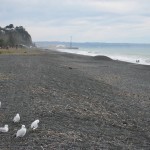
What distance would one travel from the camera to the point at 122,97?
691 inches

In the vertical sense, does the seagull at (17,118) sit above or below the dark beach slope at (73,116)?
above

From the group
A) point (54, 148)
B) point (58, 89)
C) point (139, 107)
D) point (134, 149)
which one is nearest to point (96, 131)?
point (134, 149)

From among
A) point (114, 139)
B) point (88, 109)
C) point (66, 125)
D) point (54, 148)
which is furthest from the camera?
point (88, 109)

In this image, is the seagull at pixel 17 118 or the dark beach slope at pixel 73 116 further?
the seagull at pixel 17 118

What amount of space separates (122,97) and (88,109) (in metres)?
4.59

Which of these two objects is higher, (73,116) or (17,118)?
(17,118)

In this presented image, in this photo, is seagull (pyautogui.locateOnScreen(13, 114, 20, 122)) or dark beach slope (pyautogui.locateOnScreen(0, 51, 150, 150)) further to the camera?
seagull (pyautogui.locateOnScreen(13, 114, 20, 122))

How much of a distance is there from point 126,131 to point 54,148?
9.86 feet

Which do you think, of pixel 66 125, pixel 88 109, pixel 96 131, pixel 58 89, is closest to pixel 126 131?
pixel 96 131

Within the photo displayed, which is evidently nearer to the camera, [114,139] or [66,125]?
[114,139]

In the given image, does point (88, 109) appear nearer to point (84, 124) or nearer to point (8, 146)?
point (84, 124)

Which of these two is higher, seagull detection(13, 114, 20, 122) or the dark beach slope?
seagull detection(13, 114, 20, 122)

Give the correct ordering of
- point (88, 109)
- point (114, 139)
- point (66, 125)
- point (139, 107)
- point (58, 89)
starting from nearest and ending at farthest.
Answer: point (114, 139), point (66, 125), point (88, 109), point (139, 107), point (58, 89)

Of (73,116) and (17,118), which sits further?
(73,116)
